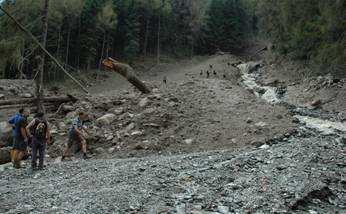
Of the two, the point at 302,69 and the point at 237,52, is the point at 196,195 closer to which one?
A: the point at 302,69

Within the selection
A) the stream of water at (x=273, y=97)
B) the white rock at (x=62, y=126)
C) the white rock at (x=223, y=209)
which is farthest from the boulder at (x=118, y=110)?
the white rock at (x=223, y=209)

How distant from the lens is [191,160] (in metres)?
13.5

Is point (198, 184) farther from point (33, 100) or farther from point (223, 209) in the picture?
point (33, 100)

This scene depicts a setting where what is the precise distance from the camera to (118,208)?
9.22 m

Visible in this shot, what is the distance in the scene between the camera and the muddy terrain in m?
9.77

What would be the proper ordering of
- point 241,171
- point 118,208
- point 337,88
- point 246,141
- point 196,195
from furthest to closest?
point 337,88 < point 246,141 < point 241,171 < point 196,195 < point 118,208

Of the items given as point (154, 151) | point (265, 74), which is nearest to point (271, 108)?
point (154, 151)

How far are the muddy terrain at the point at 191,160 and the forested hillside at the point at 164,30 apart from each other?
12.8ft

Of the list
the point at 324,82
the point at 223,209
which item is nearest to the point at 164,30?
the point at 324,82

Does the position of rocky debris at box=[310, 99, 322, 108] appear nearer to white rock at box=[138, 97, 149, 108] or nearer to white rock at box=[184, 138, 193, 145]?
white rock at box=[138, 97, 149, 108]

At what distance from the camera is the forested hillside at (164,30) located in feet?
81.4

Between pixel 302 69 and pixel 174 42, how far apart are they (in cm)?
4756

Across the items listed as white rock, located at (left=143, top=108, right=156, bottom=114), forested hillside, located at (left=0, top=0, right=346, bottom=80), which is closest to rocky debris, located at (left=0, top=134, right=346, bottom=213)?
white rock, located at (left=143, top=108, right=156, bottom=114)

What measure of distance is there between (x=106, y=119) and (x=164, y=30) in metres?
62.1
